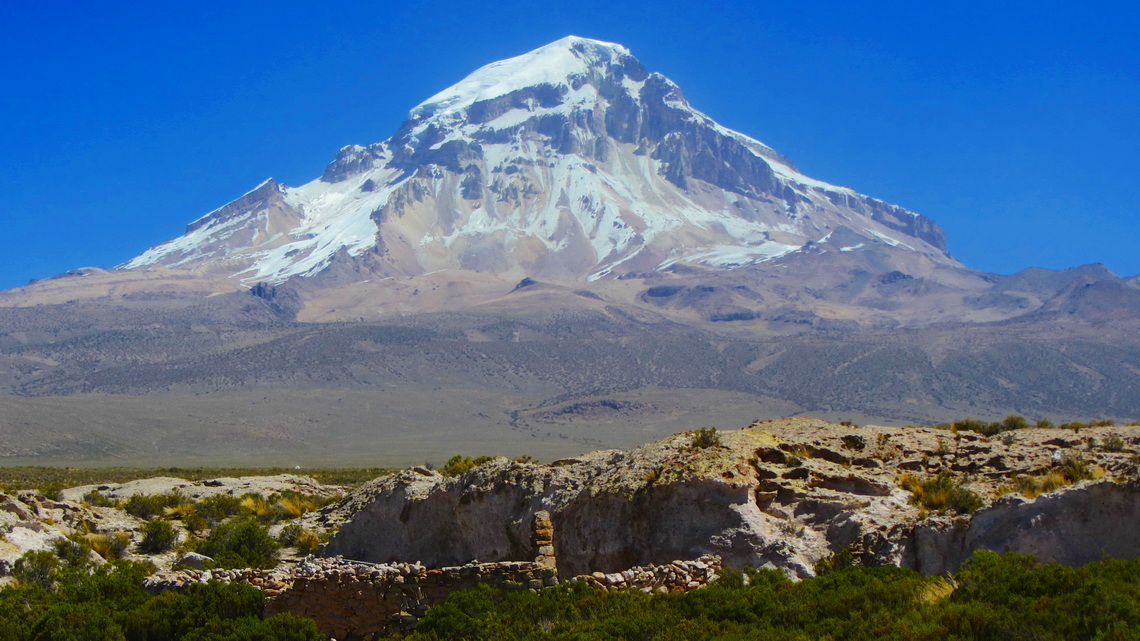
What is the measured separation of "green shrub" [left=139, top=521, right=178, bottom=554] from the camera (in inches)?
920

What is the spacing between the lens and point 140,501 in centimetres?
2912

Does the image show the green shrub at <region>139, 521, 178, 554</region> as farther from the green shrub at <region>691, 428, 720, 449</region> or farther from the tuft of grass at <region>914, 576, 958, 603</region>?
the tuft of grass at <region>914, 576, 958, 603</region>

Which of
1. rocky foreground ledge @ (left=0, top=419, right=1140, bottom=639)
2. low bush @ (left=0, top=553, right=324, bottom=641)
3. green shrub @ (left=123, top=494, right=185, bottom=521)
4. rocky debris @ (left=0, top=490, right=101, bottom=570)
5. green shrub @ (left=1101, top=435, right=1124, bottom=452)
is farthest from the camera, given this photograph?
green shrub @ (left=123, top=494, right=185, bottom=521)

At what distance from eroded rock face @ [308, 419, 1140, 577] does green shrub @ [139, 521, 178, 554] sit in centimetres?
496

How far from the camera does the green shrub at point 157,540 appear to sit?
76.7ft

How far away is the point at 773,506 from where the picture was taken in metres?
16.1

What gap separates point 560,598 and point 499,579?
180 centimetres

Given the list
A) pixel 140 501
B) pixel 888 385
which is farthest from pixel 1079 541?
pixel 888 385

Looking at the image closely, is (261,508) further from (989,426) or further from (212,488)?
(989,426)

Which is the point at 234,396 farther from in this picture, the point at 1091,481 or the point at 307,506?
the point at 1091,481

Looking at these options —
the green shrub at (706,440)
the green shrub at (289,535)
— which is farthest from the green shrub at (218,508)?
the green shrub at (706,440)

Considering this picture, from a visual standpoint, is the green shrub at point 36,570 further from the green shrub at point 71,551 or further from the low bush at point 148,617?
the low bush at point 148,617

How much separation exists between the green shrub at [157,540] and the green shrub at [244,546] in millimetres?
761

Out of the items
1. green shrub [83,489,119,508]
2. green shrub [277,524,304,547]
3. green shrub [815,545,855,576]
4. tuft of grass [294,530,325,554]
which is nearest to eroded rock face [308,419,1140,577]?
green shrub [815,545,855,576]
